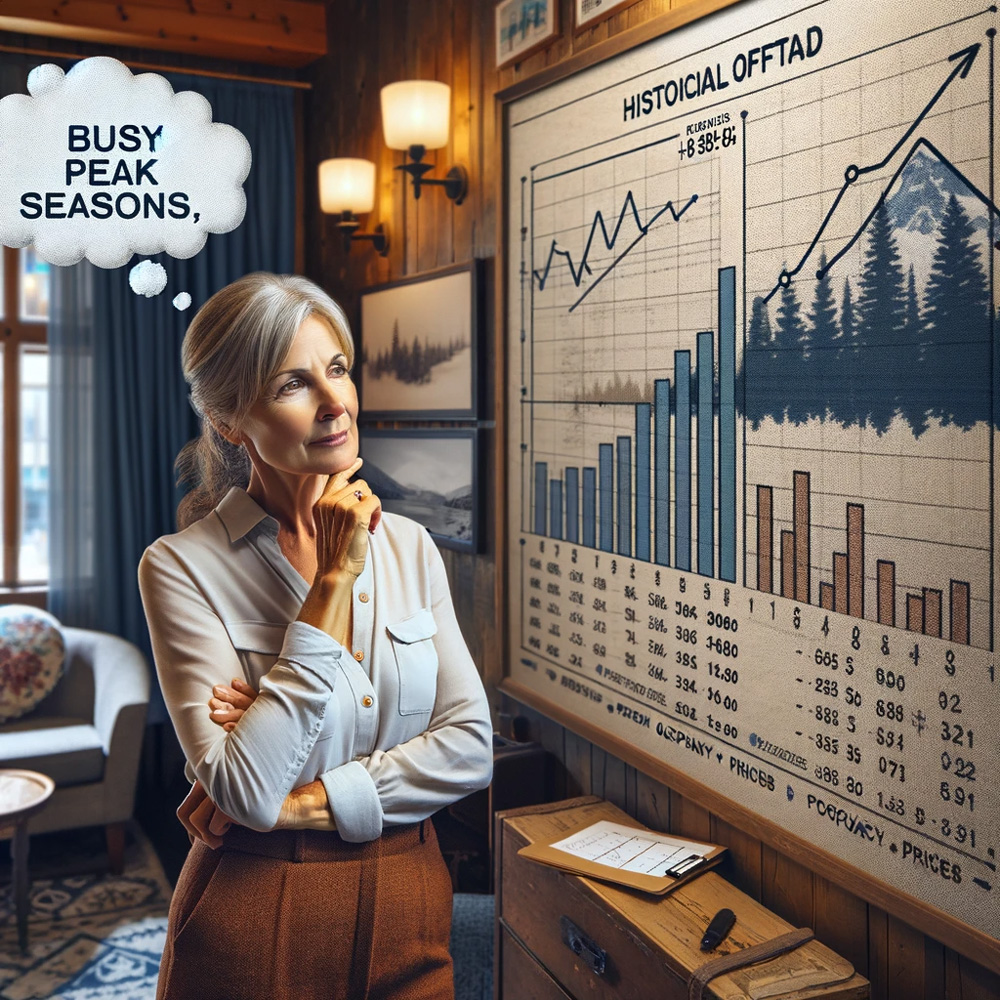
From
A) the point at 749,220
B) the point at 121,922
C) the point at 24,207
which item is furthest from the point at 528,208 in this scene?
the point at 121,922

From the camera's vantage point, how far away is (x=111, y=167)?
41.6 inches

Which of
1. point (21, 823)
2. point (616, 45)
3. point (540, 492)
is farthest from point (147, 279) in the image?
point (21, 823)

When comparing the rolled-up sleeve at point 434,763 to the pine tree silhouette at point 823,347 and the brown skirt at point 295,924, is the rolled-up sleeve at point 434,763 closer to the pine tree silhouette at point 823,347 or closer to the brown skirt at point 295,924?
the brown skirt at point 295,924

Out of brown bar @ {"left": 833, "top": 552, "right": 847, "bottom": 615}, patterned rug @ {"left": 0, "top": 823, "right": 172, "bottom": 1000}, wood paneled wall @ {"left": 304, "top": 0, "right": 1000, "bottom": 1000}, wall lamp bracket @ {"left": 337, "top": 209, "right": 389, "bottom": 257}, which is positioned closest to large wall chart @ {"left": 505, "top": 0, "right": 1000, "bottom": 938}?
brown bar @ {"left": 833, "top": 552, "right": 847, "bottom": 615}

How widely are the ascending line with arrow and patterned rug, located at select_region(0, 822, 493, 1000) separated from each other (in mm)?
1521

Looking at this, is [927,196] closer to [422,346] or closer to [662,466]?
[662,466]

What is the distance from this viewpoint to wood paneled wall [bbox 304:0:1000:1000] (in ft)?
4.86

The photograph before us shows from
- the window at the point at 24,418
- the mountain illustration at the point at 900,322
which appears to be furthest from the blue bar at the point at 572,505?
the window at the point at 24,418

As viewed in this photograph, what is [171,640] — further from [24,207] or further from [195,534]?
[24,207]

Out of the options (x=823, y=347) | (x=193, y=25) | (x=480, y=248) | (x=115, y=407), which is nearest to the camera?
(x=823, y=347)

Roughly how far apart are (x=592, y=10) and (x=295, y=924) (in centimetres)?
185

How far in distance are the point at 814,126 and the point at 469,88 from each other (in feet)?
4.77

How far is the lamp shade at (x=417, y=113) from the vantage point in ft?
8.91

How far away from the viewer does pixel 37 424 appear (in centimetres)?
409
